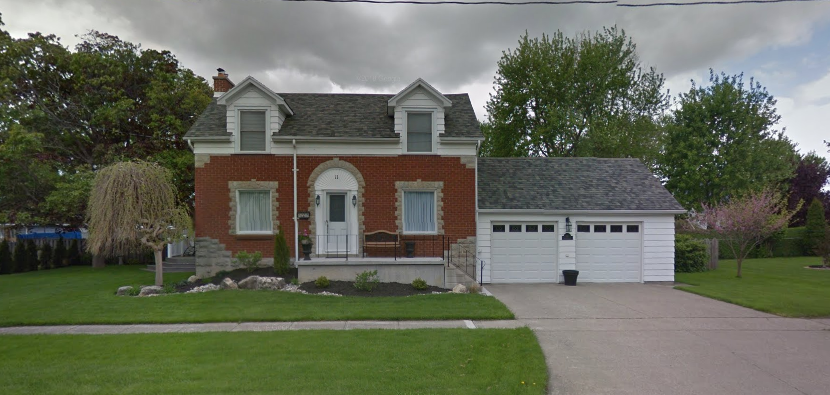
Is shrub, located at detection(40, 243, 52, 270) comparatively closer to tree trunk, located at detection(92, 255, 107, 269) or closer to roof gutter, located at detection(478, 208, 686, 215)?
tree trunk, located at detection(92, 255, 107, 269)

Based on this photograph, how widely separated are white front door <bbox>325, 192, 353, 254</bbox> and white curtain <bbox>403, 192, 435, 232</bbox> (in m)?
2.07

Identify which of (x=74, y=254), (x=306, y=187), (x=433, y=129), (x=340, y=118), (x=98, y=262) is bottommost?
(x=98, y=262)

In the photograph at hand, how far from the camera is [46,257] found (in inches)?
800

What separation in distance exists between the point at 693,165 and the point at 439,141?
769 inches

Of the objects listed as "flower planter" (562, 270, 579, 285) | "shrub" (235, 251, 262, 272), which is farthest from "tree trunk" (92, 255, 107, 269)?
"flower planter" (562, 270, 579, 285)

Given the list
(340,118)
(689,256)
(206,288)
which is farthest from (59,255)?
(689,256)

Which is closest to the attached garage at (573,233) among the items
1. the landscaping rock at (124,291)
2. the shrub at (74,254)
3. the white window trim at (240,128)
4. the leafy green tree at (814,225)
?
the white window trim at (240,128)

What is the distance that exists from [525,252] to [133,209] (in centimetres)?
1265

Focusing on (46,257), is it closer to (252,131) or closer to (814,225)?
(252,131)

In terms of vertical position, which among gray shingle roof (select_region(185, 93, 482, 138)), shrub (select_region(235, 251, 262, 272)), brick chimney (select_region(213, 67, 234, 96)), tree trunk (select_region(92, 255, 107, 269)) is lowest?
tree trunk (select_region(92, 255, 107, 269))

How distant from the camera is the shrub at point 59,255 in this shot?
20672 millimetres

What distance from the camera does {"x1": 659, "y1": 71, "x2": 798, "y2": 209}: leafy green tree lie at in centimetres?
2481

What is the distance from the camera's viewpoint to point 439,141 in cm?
1402

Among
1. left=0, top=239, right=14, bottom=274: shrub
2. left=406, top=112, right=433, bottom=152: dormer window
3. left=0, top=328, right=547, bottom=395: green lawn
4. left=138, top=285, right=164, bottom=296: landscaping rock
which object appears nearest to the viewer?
left=0, top=328, right=547, bottom=395: green lawn
